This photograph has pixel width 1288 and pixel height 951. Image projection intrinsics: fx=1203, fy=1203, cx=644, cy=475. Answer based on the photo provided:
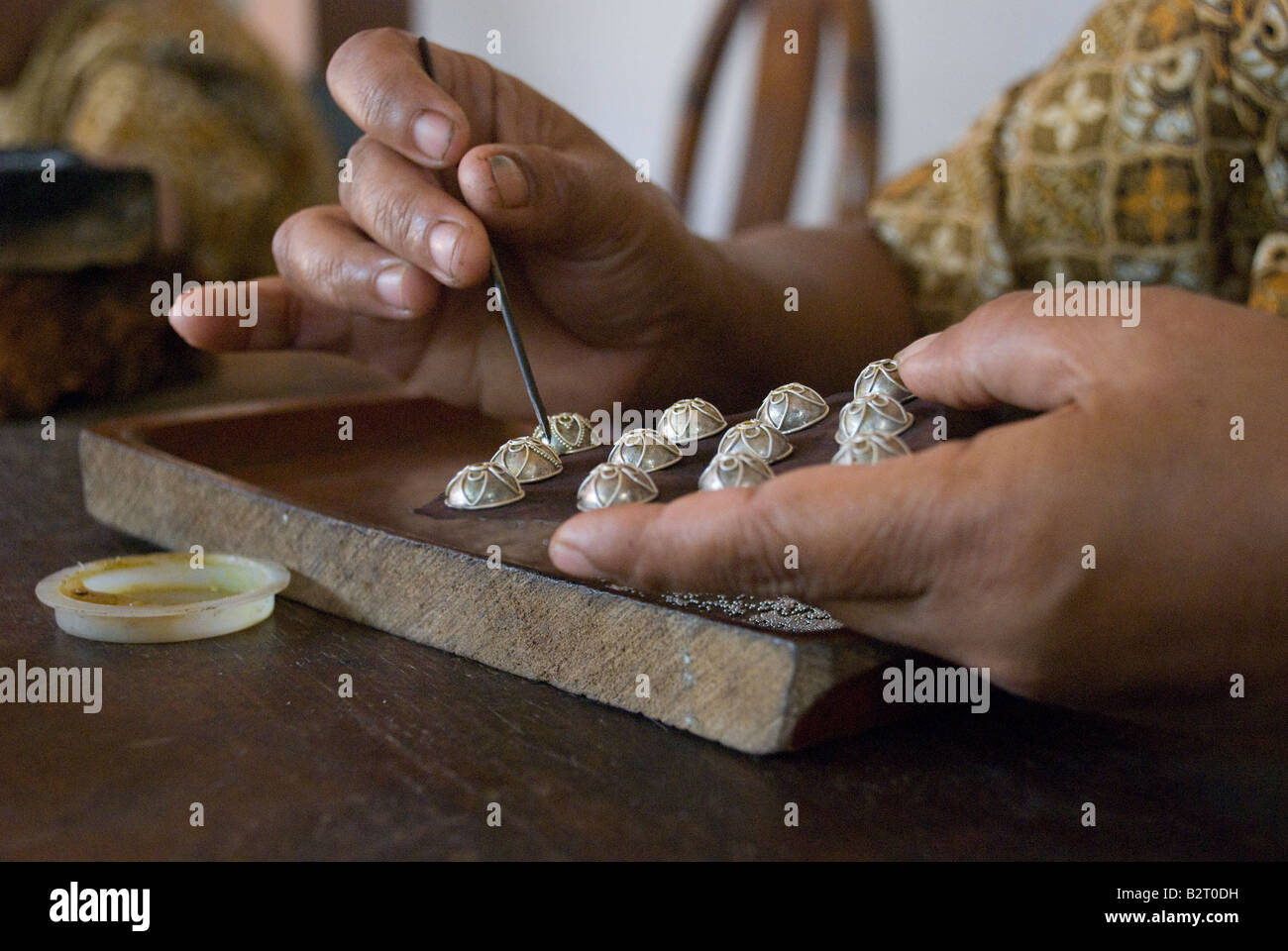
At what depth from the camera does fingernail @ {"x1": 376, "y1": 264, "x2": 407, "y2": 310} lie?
26.3 inches

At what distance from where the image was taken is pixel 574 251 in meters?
0.73

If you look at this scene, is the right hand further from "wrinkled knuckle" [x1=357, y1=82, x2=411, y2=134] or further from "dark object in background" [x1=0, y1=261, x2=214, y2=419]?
"dark object in background" [x1=0, y1=261, x2=214, y2=419]

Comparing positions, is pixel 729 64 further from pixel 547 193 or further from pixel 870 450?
pixel 870 450

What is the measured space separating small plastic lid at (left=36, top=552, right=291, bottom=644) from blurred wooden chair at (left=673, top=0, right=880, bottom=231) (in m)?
1.20

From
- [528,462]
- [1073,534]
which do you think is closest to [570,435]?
[528,462]

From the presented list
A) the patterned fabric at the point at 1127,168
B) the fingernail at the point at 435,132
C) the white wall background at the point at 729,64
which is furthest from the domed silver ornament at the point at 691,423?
the white wall background at the point at 729,64

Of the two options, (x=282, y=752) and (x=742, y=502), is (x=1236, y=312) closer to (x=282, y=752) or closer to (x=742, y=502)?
(x=742, y=502)

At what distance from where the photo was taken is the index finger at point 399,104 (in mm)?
646

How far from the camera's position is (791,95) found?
1.75 meters

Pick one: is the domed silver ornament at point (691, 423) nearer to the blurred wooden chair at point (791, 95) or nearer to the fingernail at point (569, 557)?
the fingernail at point (569, 557)

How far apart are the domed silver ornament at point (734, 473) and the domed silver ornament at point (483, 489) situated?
0.09m

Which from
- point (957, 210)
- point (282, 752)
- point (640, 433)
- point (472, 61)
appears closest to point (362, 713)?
point (282, 752)

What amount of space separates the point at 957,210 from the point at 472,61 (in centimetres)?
43

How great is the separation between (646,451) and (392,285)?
0.77 feet
